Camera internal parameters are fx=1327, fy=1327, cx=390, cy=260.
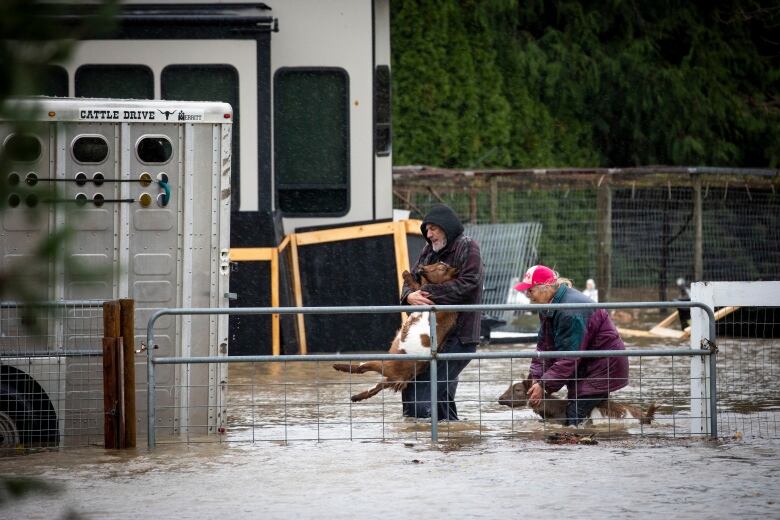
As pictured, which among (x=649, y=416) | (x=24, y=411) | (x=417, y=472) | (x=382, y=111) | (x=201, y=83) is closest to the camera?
(x=417, y=472)

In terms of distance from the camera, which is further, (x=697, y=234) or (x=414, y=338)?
(x=697, y=234)

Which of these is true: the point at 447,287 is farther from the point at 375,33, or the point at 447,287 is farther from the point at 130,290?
the point at 375,33

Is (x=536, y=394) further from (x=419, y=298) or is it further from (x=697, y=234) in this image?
(x=697, y=234)

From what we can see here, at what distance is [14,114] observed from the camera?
320cm

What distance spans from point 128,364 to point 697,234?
14478 millimetres

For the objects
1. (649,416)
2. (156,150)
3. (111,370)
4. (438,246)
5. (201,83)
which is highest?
(201,83)

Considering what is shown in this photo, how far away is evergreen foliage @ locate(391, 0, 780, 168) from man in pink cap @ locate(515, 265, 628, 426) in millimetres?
14974

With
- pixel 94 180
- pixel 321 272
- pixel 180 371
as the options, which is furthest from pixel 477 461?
pixel 321 272

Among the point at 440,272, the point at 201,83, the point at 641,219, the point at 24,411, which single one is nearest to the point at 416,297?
the point at 440,272

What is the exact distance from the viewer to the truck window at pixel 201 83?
14.8 m

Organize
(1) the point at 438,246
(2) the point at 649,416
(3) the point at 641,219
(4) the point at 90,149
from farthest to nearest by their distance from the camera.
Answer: (3) the point at 641,219, (1) the point at 438,246, (2) the point at 649,416, (4) the point at 90,149

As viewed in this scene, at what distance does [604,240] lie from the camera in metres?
21.6

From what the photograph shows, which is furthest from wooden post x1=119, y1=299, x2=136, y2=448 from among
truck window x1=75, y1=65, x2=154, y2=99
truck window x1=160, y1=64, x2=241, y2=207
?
truck window x1=75, y1=65, x2=154, y2=99

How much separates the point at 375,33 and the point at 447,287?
6164mm
